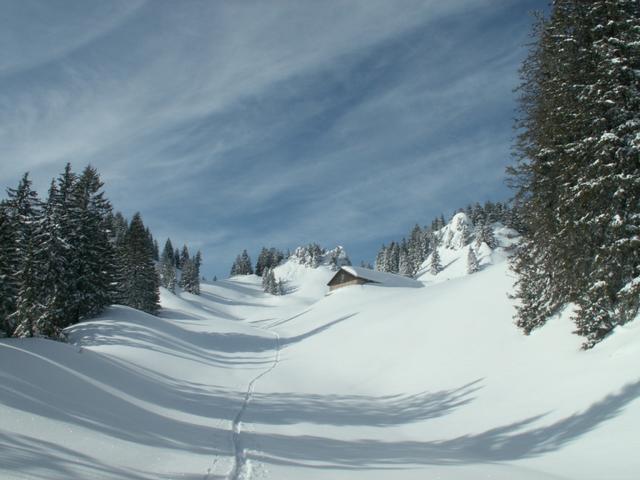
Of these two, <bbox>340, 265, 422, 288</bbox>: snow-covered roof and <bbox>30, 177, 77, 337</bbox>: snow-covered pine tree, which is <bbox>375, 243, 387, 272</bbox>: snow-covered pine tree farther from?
<bbox>30, 177, 77, 337</bbox>: snow-covered pine tree

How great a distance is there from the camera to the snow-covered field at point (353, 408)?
7.93 m

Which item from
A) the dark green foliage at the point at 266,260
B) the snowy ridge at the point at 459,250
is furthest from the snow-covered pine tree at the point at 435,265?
the dark green foliage at the point at 266,260

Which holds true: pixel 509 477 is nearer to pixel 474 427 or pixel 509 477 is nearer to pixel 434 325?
pixel 474 427

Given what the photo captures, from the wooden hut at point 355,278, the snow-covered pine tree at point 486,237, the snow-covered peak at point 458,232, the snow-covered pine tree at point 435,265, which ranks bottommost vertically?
the wooden hut at point 355,278

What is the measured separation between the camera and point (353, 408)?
16.8 meters

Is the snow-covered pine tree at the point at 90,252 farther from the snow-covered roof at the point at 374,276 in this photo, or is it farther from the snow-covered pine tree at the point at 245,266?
the snow-covered pine tree at the point at 245,266

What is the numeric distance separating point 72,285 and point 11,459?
101ft

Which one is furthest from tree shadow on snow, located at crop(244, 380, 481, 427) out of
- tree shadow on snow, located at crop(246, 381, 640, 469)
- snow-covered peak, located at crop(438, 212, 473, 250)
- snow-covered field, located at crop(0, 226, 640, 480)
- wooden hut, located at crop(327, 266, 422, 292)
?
snow-covered peak, located at crop(438, 212, 473, 250)

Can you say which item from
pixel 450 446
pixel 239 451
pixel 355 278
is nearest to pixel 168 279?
pixel 355 278

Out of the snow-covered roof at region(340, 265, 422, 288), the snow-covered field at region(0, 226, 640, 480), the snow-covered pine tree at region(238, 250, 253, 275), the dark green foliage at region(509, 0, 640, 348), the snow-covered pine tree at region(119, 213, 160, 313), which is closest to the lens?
the snow-covered field at region(0, 226, 640, 480)

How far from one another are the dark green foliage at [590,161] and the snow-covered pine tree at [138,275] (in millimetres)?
47290

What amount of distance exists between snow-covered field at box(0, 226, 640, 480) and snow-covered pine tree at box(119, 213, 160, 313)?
81.2 feet

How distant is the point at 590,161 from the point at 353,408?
1189cm

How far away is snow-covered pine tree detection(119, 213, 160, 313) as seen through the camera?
171 feet
